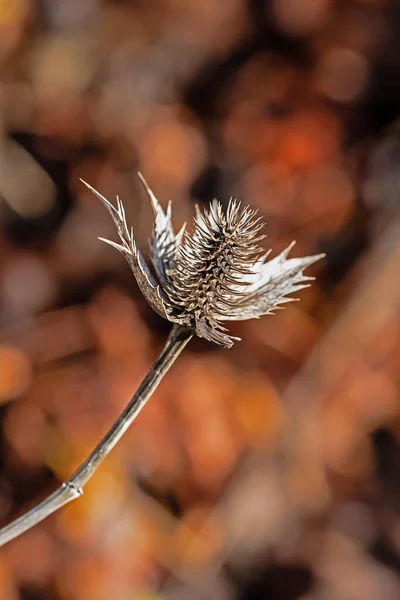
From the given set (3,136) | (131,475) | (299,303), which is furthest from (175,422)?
(3,136)

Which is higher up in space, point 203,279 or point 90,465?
point 203,279

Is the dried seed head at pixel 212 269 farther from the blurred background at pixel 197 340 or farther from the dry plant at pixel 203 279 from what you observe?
the blurred background at pixel 197 340

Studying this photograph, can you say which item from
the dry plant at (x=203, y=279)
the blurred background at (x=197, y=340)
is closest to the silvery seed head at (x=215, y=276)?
the dry plant at (x=203, y=279)

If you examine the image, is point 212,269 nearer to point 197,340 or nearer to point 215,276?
point 215,276

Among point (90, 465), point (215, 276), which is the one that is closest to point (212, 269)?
point (215, 276)

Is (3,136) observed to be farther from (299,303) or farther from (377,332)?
(377,332)

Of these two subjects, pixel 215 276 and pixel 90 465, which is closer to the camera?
pixel 90 465
